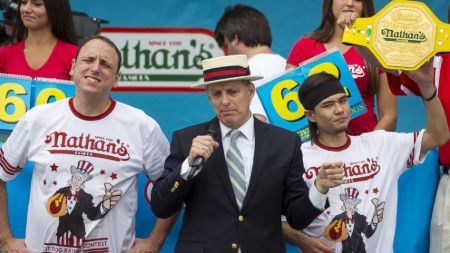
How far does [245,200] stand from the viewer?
13.7 ft

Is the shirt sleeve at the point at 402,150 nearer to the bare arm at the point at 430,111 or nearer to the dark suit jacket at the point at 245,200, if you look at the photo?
the bare arm at the point at 430,111

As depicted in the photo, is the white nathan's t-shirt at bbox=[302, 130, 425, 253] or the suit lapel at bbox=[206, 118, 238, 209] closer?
the suit lapel at bbox=[206, 118, 238, 209]

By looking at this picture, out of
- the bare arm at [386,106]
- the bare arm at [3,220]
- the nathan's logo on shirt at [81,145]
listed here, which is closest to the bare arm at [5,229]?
the bare arm at [3,220]

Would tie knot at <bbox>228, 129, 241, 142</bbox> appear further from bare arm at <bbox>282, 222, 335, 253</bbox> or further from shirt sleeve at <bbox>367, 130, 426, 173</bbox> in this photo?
shirt sleeve at <bbox>367, 130, 426, 173</bbox>

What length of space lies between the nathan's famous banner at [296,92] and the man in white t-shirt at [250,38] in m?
0.48

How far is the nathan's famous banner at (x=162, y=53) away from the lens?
7410 mm

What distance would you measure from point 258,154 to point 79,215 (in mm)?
856

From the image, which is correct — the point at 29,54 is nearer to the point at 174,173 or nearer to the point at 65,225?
the point at 65,225

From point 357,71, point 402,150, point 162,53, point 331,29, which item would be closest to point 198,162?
point 402,150

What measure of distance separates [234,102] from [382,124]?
110cm

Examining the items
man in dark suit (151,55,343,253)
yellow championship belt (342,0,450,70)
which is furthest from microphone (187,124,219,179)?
yellow championship belt (342,0,450,70)

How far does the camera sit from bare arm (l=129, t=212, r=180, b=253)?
182 inches

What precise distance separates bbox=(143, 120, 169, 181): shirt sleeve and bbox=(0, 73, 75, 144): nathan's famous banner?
0.61m

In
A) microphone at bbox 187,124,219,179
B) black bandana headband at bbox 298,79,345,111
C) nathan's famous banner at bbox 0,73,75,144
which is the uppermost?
nathan's famous banner at bbox 0,73,75,144
